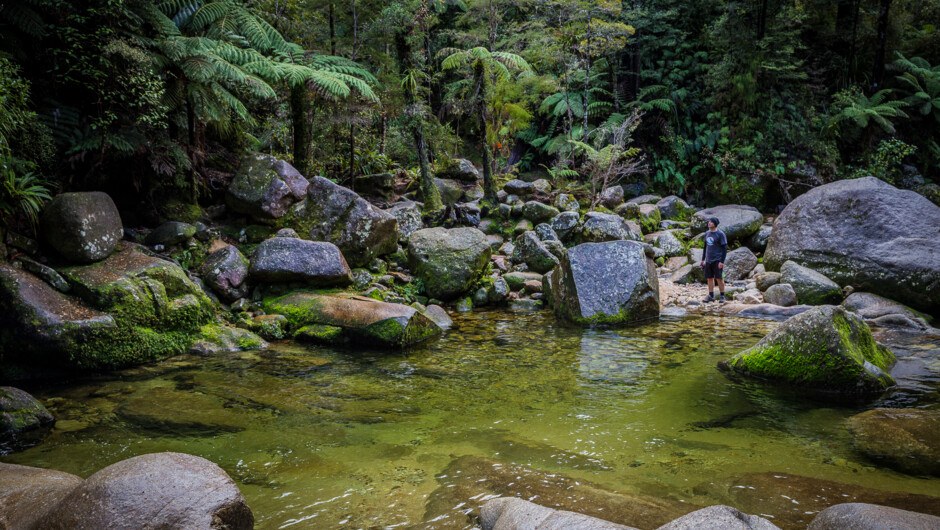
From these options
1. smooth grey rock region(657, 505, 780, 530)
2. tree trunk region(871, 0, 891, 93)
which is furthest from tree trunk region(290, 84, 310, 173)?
tree trunk region(871, 0, 891, 93)

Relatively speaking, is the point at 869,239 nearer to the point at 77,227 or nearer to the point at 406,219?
the point at 406,219

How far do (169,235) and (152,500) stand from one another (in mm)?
7277

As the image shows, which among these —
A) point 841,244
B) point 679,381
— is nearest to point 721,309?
point 841,244

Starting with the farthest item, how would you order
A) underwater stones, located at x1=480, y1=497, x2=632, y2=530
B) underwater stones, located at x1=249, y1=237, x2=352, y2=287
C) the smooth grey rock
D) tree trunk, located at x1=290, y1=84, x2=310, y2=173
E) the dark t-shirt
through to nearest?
1. tree trunk, located at x1=290, y1=84, x2=310, y2=173
2. the dark t-shirt
3. underwater stones, located at x1=249, y1=237, x2=352, y2=287
4. underwater stones, located at x1=480, y1=497, x2=632, y2=530
5. the smooth grey rock

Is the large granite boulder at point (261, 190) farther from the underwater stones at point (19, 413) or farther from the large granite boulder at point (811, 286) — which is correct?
the large granite boulder at point (811, 286)

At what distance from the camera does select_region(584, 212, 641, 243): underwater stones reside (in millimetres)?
13023

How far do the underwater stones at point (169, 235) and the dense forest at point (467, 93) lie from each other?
2.29ft

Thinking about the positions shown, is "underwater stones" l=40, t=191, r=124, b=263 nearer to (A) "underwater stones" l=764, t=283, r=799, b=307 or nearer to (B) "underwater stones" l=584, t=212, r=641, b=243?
(B) "underwater stones" l=584, t=212, r=641, b=243

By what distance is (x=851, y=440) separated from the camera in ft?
13.5

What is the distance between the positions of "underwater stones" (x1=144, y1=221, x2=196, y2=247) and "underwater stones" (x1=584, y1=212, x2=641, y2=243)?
9440mm

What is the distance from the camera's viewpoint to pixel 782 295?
9.59m

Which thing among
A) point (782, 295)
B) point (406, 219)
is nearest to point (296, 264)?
point (406, 219)

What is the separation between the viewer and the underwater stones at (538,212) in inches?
584

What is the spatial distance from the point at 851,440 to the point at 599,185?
14921mm
